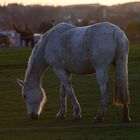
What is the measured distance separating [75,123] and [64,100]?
5.23 feet

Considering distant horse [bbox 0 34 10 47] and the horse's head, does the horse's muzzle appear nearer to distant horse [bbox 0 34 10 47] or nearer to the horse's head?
the horse's head

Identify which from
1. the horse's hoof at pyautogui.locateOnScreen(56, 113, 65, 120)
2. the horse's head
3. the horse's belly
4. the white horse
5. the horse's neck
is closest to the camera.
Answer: the white horse

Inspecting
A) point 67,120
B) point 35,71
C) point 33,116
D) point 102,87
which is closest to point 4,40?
point 35,71

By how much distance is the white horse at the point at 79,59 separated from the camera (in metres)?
14.1

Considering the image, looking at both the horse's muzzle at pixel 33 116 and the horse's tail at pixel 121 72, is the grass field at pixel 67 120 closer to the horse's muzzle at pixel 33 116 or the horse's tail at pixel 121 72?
the horse's muzzle at pixel 33 116

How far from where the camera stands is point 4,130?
44.0 ft

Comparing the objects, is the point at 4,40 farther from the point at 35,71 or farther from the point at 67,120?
the point at 67,120

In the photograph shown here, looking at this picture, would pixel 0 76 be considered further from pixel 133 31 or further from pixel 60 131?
pixel 133 31

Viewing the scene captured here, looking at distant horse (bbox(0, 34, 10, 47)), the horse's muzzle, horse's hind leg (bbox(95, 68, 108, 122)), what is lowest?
distant horse (bbox(0, 34, 10, 47))

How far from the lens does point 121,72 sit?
14039mm

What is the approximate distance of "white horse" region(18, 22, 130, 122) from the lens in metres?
14.1

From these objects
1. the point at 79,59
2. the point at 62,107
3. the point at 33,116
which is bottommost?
the point at 33,116

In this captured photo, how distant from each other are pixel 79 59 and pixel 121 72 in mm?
1097

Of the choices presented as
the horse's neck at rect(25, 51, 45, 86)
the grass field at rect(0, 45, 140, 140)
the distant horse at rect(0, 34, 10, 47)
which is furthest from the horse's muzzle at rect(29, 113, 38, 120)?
the distant horse at rect(0, 34, 10, 47)
